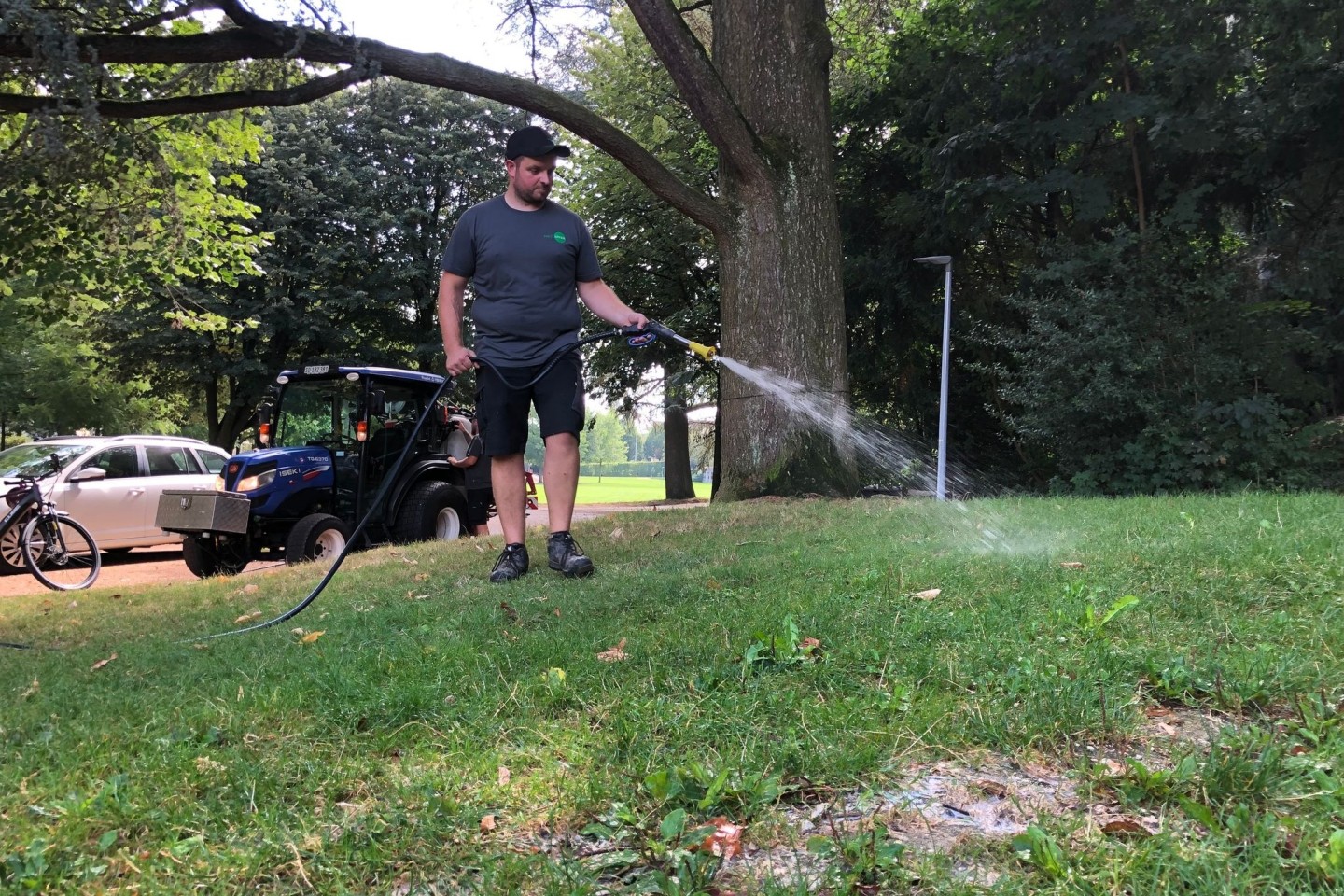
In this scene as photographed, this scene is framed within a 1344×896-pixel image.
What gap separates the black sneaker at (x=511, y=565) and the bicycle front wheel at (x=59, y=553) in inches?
251

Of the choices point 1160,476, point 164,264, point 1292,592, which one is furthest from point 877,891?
point 164,264

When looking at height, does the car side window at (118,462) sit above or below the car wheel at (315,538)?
above

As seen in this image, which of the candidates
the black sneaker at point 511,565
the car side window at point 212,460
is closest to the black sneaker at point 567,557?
the black sneaker at point 511,565

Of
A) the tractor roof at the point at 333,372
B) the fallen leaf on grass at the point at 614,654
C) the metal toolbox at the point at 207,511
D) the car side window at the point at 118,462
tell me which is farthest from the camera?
the car side window at the point at 118,462

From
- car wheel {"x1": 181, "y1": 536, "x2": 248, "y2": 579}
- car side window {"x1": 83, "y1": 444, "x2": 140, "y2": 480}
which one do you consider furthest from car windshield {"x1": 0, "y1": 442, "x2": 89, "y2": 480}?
car wheel {"x1": 181, "y1": 536, "x2": 248, "y2": 579}

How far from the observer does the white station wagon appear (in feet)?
35.0

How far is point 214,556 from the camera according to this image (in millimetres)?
8992

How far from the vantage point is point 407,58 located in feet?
23.0

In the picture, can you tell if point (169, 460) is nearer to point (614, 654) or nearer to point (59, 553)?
point (59, 553)

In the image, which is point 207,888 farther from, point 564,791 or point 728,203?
point 728,203

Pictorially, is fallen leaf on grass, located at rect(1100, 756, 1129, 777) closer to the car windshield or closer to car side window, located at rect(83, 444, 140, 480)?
the car windshield

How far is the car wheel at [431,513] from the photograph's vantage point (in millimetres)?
9508

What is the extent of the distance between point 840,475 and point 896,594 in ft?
15.5

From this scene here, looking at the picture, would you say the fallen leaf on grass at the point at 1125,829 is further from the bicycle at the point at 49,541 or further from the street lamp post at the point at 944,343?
the street lamp post at the point at 944,343
